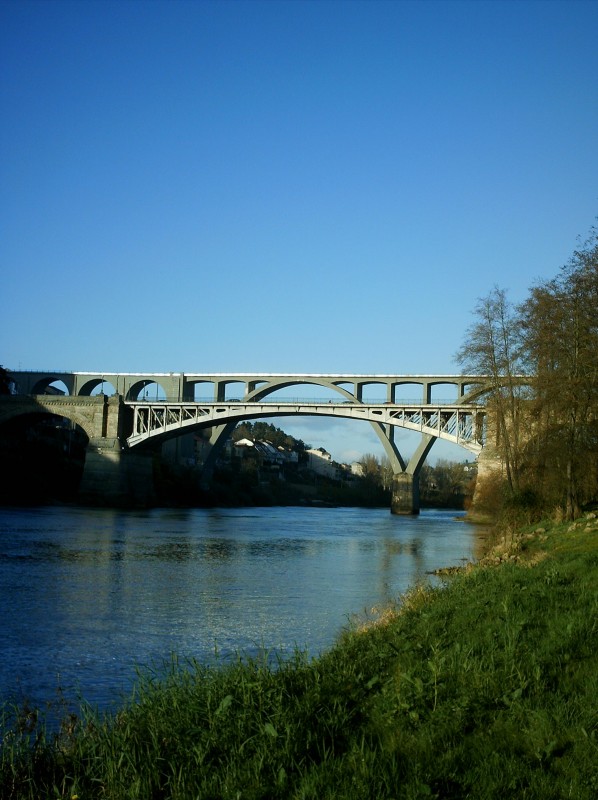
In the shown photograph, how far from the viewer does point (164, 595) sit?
1800 centimetres

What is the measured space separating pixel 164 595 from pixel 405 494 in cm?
6242

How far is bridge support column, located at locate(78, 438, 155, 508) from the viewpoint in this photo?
7038 centimetres

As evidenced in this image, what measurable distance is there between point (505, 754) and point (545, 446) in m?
23.2

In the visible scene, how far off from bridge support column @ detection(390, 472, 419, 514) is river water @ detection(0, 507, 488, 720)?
39.7 meters

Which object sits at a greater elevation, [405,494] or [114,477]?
[114,477]

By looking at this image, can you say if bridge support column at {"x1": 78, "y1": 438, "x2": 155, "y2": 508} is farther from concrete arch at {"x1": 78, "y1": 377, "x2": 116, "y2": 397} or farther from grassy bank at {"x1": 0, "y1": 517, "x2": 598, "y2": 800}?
grassy bank at {"x1": 0, "y1": 517, "x2": 598, "y2": 800}

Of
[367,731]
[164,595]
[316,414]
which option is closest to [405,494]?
[316,414]

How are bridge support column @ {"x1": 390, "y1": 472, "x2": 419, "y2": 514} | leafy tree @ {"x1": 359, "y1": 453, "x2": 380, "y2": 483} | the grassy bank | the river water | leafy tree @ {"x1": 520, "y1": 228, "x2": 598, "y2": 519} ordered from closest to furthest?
the grassy bank → the river water → leafy tree @ {"x1": 520, "y1": 228, "x2": 598, "y2": 519} → bridge support column @ {"x1": 390, "y1": 472, "x2": 419, "y2": 514} → leafy tree @ {"x1": 359, "y1": 453, "x2": 380, "y2": 483}

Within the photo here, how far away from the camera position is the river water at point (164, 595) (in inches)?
431

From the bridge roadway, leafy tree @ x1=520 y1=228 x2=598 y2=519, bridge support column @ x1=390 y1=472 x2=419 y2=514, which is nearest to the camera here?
leafy tree @ x1=520 y1=228 x2=598 y2=519

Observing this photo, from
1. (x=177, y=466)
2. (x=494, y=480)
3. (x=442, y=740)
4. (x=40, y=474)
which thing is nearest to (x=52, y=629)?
(x=442, y=740)

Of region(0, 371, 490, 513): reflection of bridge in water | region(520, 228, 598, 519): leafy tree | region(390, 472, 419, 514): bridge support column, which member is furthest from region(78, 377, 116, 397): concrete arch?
region(520, 228, 598, 519): leafy tree

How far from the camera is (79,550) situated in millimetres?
28859

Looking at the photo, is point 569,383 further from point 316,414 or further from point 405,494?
point 405,494
